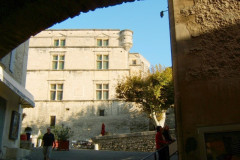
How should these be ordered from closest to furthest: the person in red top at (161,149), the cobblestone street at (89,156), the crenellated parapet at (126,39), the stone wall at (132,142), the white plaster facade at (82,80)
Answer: the person in red top at (161,149)
the cobblestone street at (89,156)
the stone wall at (132,142)
the white plaster facade at (82,80)
the crenellated parapet at (126,39)

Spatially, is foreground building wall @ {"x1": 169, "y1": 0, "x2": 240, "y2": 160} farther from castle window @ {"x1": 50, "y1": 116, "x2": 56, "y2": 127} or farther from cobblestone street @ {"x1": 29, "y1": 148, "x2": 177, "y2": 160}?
castle window @ {"x1": 50, "y1": 116, "x2": 56, "y2": 127}

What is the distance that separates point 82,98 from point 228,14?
2462cm

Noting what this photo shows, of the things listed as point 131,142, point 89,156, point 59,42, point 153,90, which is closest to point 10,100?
point 89,156

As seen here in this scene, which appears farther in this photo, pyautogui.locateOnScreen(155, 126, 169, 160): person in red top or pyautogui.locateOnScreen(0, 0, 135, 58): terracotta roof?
pyautogui.locateOnScreen(155, 126, 169, 160): person in red top

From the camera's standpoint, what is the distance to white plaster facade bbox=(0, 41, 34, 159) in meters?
10.3

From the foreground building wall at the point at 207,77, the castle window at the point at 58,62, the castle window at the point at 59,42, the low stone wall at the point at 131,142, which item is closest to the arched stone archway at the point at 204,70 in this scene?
the foreground building wall at the point at 207,77

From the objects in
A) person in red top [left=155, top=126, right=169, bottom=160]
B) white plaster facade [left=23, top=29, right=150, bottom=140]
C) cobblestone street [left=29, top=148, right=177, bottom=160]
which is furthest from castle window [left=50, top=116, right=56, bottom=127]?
person in red top [left=155, top=126, right=169, bottom=160]

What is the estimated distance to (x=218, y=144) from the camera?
468 cm

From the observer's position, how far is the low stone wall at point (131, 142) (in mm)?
18688

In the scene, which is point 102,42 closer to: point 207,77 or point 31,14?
point 207,77

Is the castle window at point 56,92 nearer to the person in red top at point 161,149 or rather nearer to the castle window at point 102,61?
the castle window at point 102,61

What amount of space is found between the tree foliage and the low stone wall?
390 cm

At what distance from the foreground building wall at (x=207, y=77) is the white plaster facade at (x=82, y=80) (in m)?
22.2

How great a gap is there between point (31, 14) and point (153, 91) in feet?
62.8
